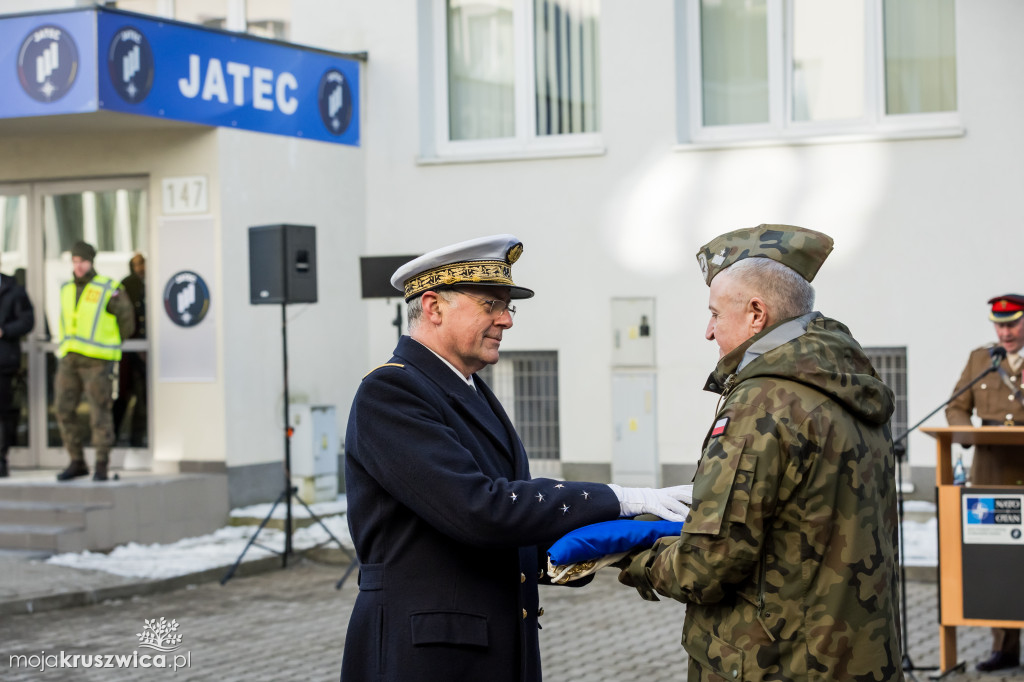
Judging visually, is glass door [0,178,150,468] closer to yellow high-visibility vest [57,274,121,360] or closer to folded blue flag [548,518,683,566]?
yellow high-visibility vest [57,274,121,360]

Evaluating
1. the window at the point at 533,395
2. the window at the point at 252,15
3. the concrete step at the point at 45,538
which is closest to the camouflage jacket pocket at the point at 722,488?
the concrete step at the point at 45,538

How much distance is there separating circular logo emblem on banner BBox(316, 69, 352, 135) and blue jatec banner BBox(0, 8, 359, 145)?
0.54 ft

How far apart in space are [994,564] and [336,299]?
8321mm

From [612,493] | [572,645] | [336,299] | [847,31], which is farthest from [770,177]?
[612,493]

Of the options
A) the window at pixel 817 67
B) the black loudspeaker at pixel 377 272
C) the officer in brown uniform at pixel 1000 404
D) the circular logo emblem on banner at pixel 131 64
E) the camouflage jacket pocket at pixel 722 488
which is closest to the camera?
the camouflage jacket pocket at pixel 722 488

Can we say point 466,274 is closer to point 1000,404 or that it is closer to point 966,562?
point 966,562

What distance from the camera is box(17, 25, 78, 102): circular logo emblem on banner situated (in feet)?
34.8

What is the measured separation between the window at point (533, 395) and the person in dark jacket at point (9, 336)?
15.1ft

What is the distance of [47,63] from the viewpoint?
10742mm

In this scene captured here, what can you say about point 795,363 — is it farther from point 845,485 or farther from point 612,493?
point 612,493

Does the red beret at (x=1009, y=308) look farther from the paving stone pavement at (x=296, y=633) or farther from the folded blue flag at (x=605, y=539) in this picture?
the folded blue flag at (x=605, y=539)

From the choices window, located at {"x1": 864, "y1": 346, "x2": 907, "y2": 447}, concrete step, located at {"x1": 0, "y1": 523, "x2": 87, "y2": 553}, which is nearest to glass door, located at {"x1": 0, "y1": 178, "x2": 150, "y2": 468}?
concrete step, located at {"x1": 0, "y1": 523, "x2": 87, "y2": 553}

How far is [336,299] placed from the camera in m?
13.8

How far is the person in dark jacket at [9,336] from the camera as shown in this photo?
12.4m
